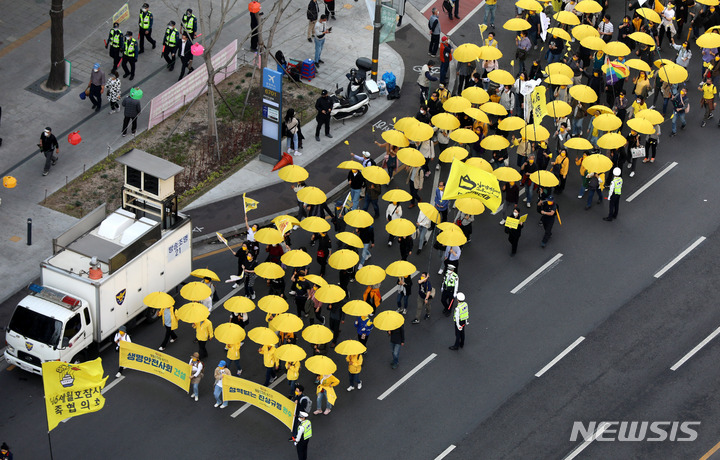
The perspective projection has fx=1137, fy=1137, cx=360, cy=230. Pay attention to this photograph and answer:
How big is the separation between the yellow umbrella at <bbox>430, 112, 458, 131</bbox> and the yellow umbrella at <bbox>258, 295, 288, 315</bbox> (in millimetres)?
9471

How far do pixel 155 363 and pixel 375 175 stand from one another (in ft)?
29.2

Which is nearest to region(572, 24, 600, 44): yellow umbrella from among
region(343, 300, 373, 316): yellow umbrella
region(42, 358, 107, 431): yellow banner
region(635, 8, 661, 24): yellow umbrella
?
region(635, 8, 661, 24): yellow umbrella

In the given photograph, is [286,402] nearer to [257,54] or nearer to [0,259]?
[0,259]

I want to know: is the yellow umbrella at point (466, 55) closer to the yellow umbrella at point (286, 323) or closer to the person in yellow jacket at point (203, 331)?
the yellow umbrella at point (286, 323)

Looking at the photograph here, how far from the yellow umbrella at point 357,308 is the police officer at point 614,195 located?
32.3ft

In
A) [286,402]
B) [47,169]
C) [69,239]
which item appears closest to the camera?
[286,402]

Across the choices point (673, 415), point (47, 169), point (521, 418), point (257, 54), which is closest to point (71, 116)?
point (47, 169)

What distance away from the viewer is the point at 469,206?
106ft

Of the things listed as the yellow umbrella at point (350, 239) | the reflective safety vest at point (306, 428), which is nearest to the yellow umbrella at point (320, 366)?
the reflective safety vest at point (306, 428)

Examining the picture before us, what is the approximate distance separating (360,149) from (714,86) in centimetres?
1259

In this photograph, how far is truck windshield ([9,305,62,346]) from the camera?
27.7 metres

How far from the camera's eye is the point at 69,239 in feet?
97.7

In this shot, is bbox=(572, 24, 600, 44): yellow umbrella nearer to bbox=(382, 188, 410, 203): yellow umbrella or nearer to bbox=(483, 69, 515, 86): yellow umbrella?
bbox=(483, 69, 515, 86): yellow umbrella

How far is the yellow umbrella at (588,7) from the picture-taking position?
136ft
